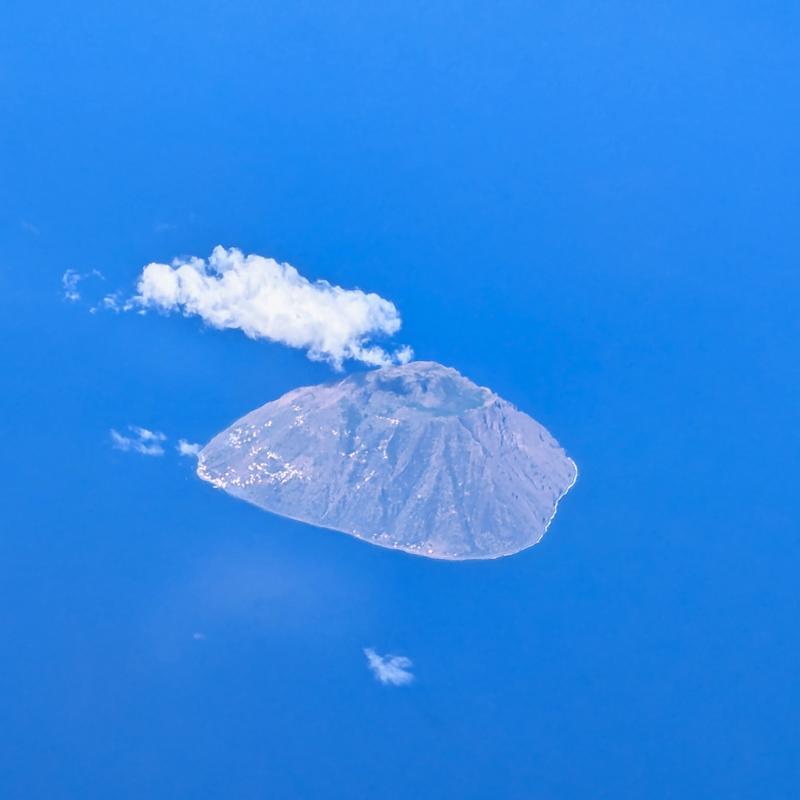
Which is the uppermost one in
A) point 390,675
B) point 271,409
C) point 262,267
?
point 262,267

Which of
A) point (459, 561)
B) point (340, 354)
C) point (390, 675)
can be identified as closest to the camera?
point (390, 675)

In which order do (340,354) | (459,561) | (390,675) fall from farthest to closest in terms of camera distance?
(340,354) → (459,561) → (390,675)

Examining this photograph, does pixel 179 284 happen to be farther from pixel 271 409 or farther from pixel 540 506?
pixel 540 506

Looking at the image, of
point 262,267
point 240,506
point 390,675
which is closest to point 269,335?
point 262,267

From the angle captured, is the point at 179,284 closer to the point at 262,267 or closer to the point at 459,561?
the point at 262,267

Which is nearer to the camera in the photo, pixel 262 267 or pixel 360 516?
pixel 360 516

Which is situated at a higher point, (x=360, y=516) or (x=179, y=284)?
(x=179, y=284)
